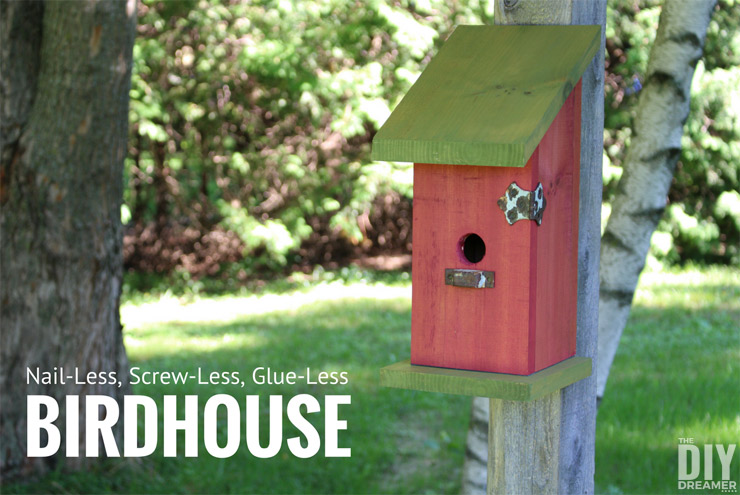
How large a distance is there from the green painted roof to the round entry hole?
296mm

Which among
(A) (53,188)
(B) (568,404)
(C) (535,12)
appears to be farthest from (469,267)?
(A) (53,188)

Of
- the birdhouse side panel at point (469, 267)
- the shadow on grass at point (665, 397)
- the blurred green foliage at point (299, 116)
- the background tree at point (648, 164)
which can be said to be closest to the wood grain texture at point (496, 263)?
the birdhouse side panel at point (469, 267)

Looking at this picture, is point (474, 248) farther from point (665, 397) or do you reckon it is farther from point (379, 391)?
point (379, 391)

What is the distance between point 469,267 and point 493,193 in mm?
189

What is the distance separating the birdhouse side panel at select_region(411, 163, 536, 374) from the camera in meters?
2.13

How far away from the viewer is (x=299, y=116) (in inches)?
398

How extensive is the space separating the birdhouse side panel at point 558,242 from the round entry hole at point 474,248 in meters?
0.17

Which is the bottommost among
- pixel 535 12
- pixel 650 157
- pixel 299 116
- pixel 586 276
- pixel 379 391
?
pixel 379 391

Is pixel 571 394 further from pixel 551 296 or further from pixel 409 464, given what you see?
pixel 409 464

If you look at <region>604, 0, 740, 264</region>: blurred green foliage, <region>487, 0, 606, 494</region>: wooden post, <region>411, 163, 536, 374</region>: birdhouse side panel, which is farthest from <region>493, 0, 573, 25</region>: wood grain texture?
<region>604, 0, 740, 264</region>: blurred green foliage

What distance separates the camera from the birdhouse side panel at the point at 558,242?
2.18 metres

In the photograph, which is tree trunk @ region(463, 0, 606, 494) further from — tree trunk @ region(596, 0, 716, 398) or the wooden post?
tree trunk @ region(596, 0, 716, 398)

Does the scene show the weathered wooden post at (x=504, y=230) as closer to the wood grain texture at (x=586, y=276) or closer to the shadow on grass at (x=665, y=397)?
the wood grain texture at (x=586, y=276)

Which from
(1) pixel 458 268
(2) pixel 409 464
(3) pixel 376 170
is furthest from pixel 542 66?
(3) pixel 376 170
